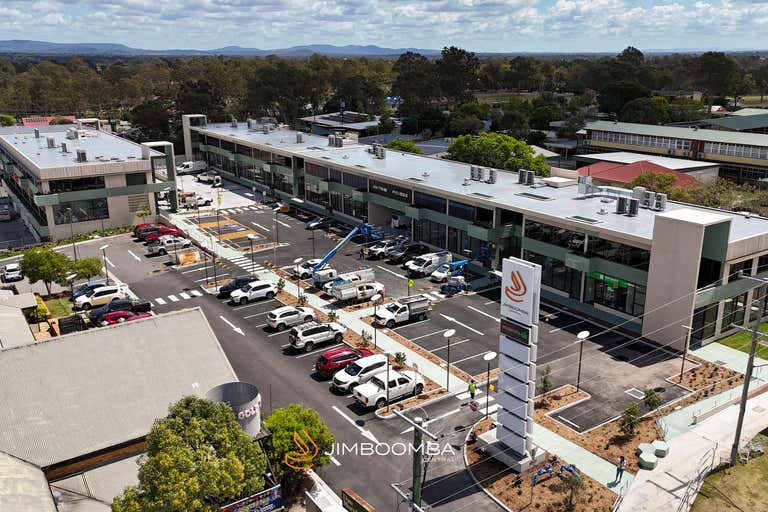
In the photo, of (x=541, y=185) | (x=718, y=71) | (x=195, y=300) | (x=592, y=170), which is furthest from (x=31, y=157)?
(x=718, y=71)

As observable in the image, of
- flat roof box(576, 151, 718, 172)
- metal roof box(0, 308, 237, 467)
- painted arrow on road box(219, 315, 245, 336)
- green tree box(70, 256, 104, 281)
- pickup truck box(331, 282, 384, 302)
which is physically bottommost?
painted arrow on road box(219, 315, 245, 336)

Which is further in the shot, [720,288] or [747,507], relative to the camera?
[720,288]

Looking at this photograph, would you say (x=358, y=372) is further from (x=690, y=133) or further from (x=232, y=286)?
(x=690, y=133)

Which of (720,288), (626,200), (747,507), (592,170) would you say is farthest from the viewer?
(592,170)

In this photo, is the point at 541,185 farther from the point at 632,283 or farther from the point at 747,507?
the point at 747,507

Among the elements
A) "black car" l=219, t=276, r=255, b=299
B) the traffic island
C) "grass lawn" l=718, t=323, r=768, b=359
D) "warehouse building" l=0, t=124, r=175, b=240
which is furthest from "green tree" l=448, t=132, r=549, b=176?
the traffic island

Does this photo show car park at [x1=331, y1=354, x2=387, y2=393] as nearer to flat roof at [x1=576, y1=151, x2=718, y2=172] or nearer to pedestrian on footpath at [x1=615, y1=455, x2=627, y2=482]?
pedestrian on footpath at [x1=615, y1=455, x2=627, y2=482]
